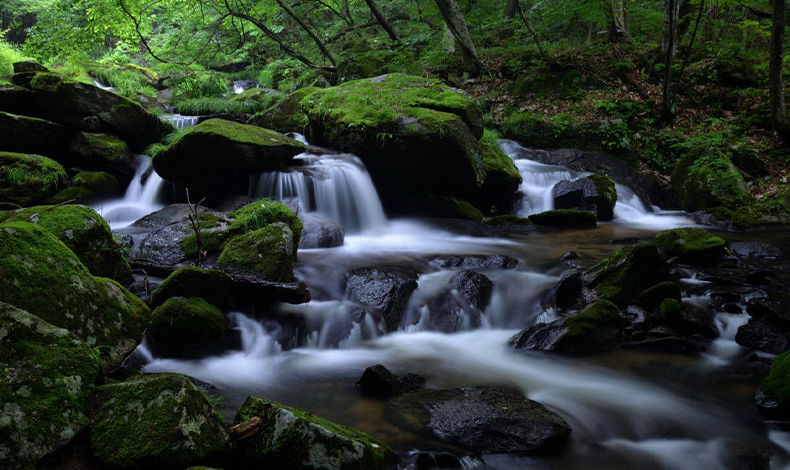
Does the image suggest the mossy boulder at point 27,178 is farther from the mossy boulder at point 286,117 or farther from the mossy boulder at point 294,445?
the mossy boulder at point 294,445

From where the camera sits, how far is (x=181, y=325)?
452 centimetres

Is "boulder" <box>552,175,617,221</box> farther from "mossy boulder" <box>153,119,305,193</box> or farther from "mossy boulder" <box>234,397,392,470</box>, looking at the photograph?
"mossy boulder" <box>234,397,392,470</box>

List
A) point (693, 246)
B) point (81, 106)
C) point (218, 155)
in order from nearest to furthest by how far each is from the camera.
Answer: point (693, 246), point (218, 155), point (81, 106)

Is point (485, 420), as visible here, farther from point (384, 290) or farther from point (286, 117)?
point (286, 117)

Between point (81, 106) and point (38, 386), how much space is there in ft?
32.0

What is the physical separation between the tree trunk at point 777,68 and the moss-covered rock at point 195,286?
11600mm

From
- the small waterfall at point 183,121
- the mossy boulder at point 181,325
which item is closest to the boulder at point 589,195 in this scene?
the mossy boulder at point 181,325

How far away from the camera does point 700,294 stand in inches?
243

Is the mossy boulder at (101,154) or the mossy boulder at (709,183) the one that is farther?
the mossy boulder at (709,183)

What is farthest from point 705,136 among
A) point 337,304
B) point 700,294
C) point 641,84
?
point 337,304

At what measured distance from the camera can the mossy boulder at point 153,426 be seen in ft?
7.43

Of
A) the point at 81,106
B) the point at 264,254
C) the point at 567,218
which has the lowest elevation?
the point at 264,254

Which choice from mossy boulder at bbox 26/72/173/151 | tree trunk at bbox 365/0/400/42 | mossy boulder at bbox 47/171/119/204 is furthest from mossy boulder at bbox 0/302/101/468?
tree trunk at bbox 365/0/400/42

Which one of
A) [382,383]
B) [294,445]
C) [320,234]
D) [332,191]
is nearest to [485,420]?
[382,383]
